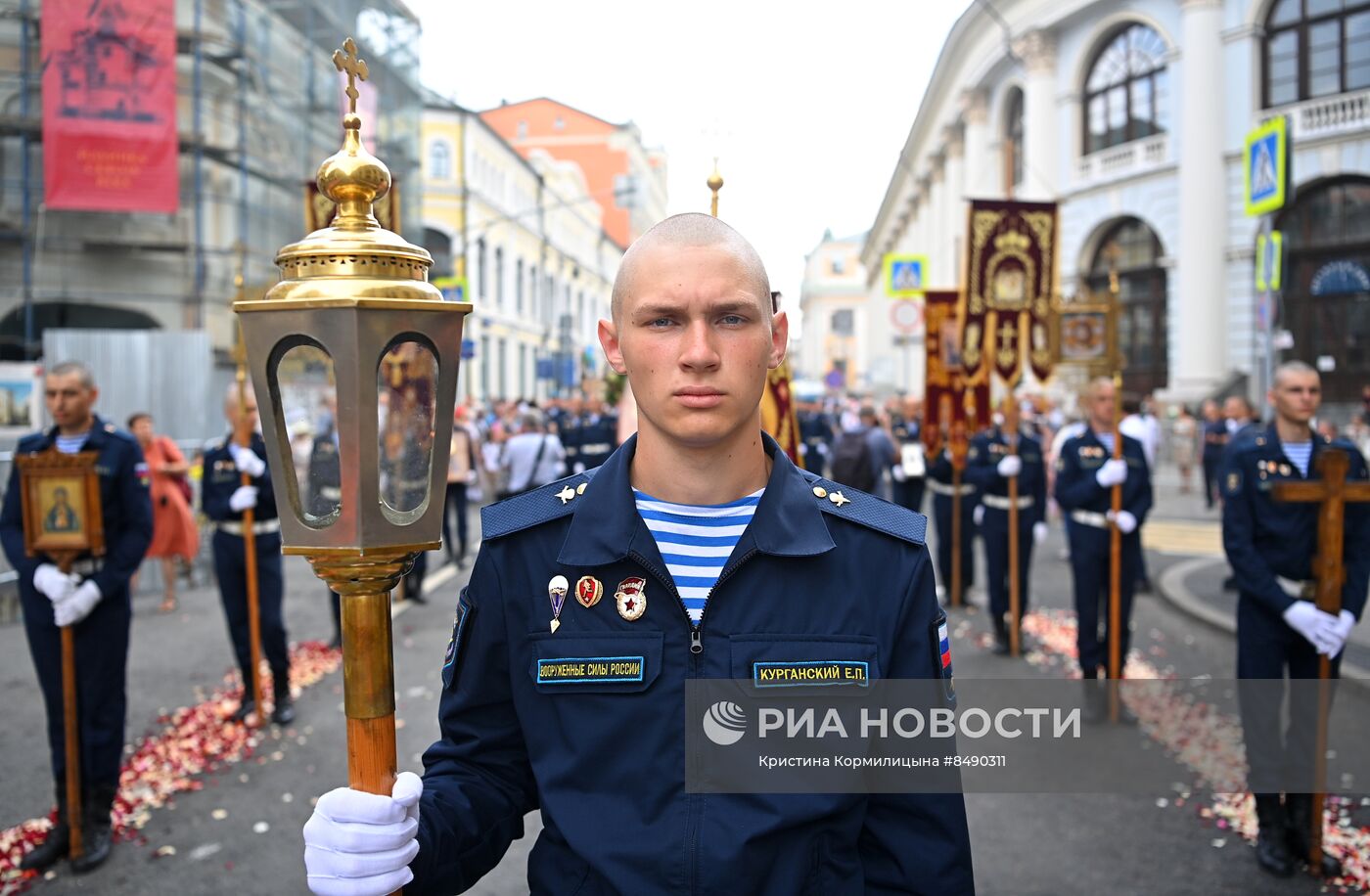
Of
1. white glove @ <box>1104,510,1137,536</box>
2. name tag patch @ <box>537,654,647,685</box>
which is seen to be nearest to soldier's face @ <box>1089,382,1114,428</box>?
white glove @ <box>1104,510,1137,536</box>

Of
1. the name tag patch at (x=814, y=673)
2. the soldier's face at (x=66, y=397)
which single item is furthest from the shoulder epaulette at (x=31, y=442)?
the name tag patch at (x=814, y=673)

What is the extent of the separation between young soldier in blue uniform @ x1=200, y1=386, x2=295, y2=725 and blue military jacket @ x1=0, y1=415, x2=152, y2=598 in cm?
143

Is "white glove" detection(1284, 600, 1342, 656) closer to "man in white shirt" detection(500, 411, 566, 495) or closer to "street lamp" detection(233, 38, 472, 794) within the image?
"street lamp" detection(233, 38, 472, 794)

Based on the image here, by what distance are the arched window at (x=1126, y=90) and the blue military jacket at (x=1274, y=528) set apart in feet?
83.3

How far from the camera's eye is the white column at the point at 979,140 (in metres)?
36.9

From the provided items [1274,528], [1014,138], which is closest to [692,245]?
[1274,528]

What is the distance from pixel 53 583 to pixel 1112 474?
640 cm

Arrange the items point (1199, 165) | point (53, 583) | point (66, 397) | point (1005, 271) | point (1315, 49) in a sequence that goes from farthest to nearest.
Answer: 1. point (1199, 165)
2. point (1315, 49)
3. point (1005, 271)
4. point (66, 397)
5. point (53, 583)

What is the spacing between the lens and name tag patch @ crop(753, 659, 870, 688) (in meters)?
1.93

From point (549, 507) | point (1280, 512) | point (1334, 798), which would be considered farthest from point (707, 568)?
point (1334, 798)

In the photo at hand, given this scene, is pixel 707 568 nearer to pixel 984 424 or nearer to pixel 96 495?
pixel 96 495

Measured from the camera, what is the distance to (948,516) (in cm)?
1134

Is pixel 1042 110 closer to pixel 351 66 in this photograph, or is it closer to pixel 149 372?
pixel 149 372

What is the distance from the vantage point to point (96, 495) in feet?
16.4
